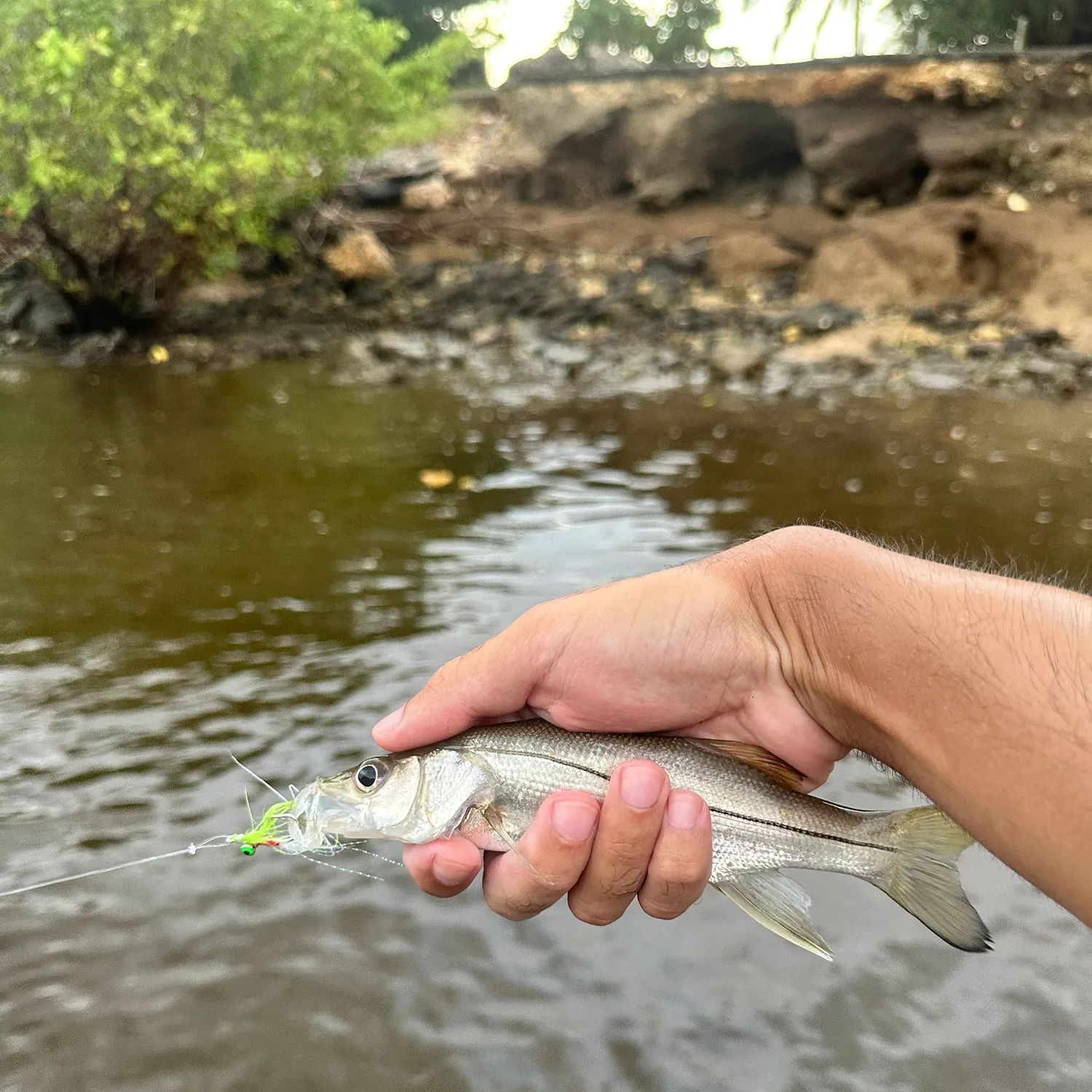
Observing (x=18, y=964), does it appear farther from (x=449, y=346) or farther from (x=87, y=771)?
(x=449, y=346)

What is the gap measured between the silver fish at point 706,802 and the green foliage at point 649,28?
41935 mm

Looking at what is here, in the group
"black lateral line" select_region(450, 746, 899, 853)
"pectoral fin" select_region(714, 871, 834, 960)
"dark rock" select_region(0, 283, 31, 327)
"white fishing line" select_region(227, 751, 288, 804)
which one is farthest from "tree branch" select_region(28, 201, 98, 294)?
"pectoral fin" select_region(714, 871, 834, 960)

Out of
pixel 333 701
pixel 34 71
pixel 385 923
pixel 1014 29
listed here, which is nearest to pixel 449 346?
pixel 34 71

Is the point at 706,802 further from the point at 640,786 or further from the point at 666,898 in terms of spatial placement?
the point at 666,898

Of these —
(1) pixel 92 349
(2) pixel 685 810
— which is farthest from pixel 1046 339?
(1) pixel 92 349

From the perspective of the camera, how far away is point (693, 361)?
15844 mm

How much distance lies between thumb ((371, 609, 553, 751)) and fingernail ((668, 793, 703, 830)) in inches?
25.5

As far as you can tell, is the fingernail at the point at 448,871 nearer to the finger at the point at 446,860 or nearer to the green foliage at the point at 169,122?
the finger at the point at 446,860

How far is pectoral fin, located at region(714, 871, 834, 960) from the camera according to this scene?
260cm

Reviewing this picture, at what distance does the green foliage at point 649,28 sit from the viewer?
39375 millimetres

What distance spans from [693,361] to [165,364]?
896 cm

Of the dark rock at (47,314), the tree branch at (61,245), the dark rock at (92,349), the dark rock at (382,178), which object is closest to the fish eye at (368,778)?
the dark rock at (92,349)

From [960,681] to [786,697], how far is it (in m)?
0.77

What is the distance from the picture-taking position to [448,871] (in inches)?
109
